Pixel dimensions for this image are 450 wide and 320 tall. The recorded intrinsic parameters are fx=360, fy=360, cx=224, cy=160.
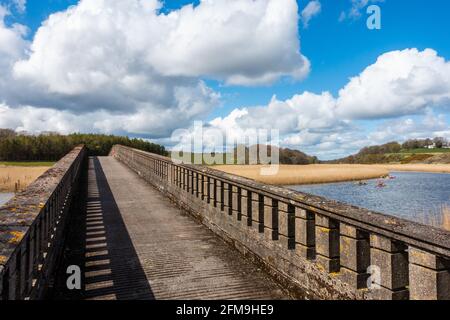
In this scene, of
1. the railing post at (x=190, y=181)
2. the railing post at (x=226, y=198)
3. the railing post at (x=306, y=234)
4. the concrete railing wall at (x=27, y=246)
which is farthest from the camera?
the railing post at (x=190, y=181)

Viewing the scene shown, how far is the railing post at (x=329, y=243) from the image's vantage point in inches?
152

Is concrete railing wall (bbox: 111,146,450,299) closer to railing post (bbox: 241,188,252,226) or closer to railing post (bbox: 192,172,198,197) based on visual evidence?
railing post (bbox: 241,188,252,226)

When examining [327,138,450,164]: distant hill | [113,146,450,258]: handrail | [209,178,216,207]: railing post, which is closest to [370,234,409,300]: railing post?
[113,146,450,258]: handrail

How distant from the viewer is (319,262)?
13.3 feet

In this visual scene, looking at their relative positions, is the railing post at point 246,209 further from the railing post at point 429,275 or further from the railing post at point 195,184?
the railing post at point 429,275

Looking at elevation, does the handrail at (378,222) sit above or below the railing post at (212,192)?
above

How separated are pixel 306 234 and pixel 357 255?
85 centimetres

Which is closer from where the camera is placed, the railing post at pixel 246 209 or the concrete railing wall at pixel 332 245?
the concrete railing wall at pixel 332 245

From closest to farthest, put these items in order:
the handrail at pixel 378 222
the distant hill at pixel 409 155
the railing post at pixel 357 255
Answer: the handrail at pixel 378 222 → the railing post at pixel 357 255 → the distant hill at pixel 409 155

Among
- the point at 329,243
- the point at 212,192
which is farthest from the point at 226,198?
the point at 329,243

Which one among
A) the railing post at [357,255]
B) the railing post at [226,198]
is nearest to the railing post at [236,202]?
the railing post at [226,198]
